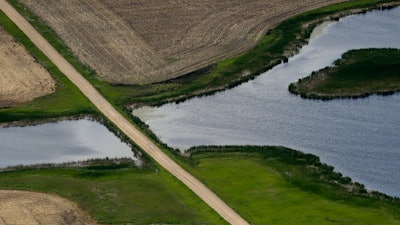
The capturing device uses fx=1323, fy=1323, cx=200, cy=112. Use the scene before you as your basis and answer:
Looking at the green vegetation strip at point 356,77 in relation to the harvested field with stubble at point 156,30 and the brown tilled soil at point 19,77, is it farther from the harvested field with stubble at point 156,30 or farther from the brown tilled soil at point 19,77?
the brown tilled soil at point 19,77

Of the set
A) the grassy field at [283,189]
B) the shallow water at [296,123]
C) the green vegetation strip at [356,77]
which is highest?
the green vegetation strip at [356,77]

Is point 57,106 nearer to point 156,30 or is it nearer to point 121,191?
point 121,191

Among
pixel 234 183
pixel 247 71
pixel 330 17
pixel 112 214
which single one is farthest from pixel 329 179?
pixel 330 17

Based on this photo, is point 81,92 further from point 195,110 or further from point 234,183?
point 234,183

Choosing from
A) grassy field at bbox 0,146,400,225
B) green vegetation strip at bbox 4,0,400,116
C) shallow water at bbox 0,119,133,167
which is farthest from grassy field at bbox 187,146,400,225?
green vegetation strip at bbox 4,0,400,116

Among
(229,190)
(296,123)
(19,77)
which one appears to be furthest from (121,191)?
(19,77)

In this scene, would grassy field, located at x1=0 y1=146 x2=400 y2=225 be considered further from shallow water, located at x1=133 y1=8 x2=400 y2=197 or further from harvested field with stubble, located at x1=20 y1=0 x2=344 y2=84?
harvested field with stubble, located at x1=20 y1=0 x2=344 y2=84

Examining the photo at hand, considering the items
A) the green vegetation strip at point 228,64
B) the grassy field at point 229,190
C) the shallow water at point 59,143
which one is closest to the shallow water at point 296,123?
the green vegetation strip at point 228,64
